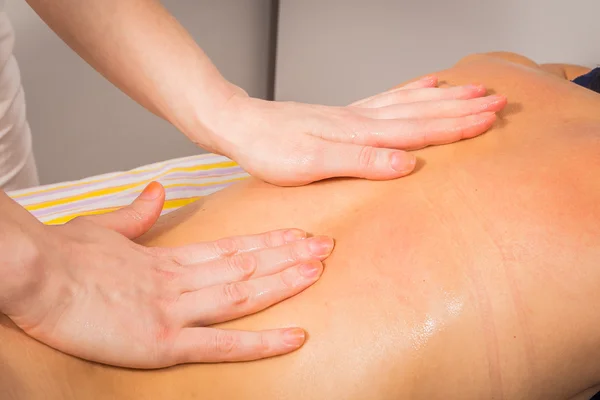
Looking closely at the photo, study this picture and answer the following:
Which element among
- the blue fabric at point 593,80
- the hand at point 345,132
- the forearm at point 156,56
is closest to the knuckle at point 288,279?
the hand at point 345,132

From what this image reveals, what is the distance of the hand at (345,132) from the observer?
0.90 m

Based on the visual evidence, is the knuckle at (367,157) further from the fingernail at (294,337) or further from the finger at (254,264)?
the fingernail at (294,337)

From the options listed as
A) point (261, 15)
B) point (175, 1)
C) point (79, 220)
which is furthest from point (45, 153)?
point (79, 220)

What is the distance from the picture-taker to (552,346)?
0.74m

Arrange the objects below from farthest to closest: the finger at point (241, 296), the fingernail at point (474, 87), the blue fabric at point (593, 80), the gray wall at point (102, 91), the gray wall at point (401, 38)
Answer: the gray wall at point (102, 91) < the gray wall at point (401, 38) < the blue fabric at point (593, 80) < the fingernail at point (474, 87) < the finger at point (241, 296)

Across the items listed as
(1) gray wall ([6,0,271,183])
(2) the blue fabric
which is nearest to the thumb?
(2) the blue fabric

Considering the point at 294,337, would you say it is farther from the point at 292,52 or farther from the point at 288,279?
the point at 292,52

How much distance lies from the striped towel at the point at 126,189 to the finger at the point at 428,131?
19.9 inches

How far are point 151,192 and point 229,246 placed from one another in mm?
168

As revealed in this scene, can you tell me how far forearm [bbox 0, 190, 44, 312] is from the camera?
2.15ft

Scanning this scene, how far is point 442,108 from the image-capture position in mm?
966

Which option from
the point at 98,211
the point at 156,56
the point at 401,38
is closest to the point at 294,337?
the point at 156,56

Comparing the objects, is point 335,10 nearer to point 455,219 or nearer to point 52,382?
point 455,219

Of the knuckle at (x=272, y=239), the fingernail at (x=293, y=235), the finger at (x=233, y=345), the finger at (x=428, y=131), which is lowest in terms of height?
the finger at (x=233, y=345)
